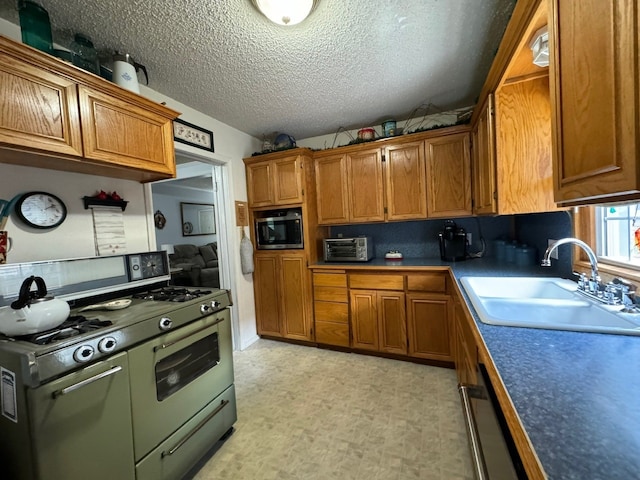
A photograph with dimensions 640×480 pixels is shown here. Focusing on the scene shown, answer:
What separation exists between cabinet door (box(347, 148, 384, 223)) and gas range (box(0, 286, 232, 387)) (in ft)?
5.62

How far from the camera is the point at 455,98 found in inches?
98.8

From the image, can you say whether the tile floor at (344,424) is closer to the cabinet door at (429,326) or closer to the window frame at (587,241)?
the cabinet door at (429,326)

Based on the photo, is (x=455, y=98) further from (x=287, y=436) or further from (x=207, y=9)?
(x=287, y=436)

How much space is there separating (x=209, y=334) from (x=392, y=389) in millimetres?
1464

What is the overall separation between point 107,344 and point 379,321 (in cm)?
210

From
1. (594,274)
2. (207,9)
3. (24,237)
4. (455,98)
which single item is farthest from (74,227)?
(455,98)

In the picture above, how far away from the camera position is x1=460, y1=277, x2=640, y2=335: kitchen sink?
940 millimetres

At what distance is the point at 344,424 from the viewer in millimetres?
1747

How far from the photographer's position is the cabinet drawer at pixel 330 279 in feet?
8.83

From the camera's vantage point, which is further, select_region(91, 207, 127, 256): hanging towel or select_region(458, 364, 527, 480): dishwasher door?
select_region(91, 207, 127, 256): hanging towel

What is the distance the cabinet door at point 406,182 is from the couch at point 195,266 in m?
2.71

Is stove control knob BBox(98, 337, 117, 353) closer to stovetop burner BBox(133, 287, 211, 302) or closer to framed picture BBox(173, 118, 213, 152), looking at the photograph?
stovetop burner BBox(133, 287, 211, 302)

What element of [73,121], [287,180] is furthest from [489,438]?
[287,180]

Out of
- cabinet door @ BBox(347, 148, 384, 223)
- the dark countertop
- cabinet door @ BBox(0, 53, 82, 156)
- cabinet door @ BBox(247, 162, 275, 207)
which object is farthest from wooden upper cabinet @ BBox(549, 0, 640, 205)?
cabinet door @ BBox(247, 162, 275, 207)
